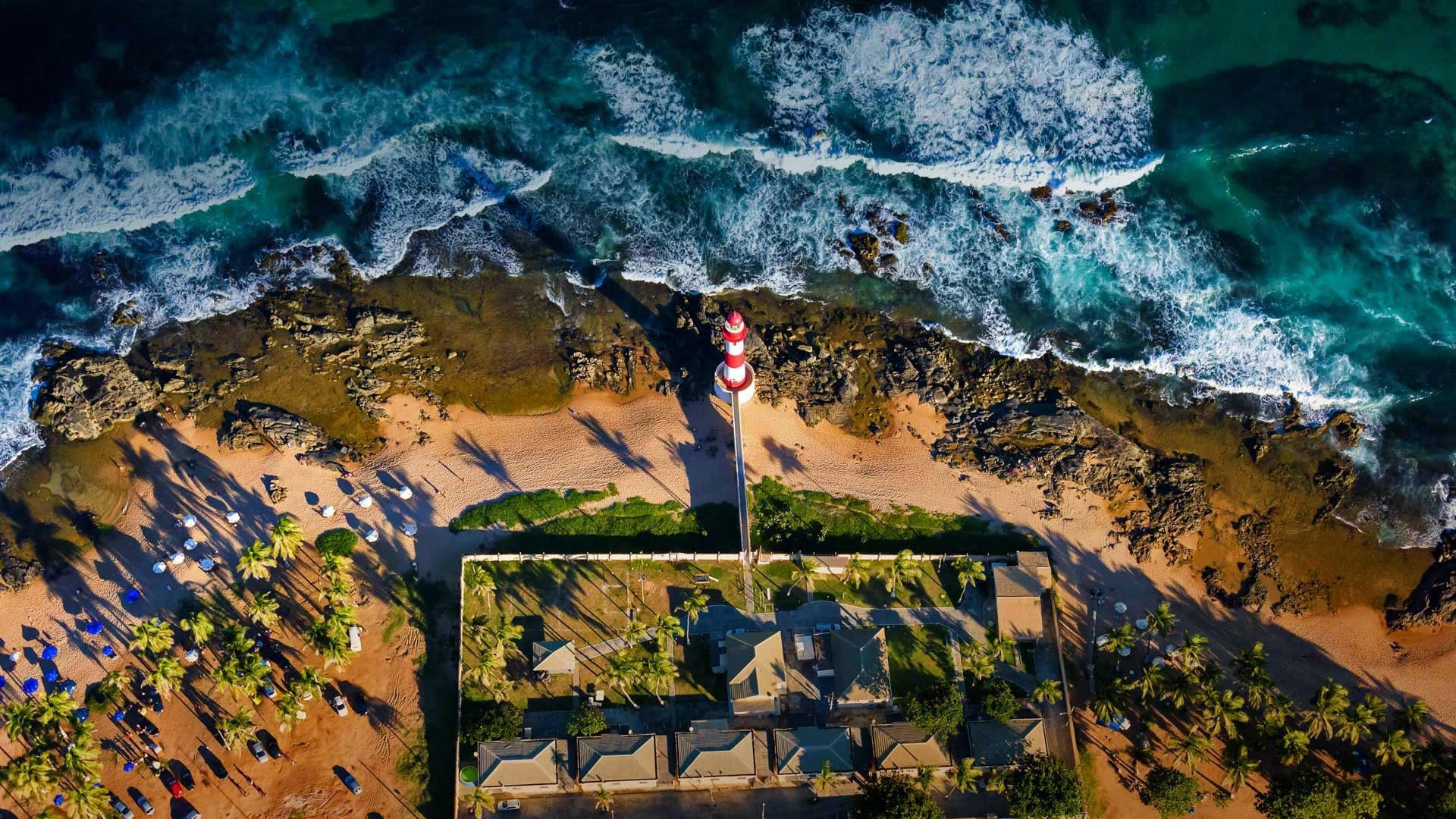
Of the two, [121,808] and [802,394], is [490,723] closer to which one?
[121,808]

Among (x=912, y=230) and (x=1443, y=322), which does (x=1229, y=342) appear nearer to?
(x=1443, y=322)

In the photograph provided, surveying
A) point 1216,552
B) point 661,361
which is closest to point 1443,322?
point 1216,552

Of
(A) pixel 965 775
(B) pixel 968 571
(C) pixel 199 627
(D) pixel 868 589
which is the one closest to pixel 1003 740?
(A) pixel 965 775

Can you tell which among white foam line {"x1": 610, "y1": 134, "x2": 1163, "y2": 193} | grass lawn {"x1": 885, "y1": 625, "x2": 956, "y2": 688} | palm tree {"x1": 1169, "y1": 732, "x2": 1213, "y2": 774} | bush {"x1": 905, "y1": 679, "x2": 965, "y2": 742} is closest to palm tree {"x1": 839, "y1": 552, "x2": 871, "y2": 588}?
grass lawn {"x1": 885, "y1": 625, "x2": 956, "y2": 688}

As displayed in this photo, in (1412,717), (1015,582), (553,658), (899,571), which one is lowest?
(1412,717)

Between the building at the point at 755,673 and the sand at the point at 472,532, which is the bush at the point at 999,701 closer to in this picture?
the sand at the point at 472,532

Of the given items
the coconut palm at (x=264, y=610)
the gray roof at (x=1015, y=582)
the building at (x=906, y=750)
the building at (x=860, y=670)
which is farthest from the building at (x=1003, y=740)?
the coconut palm at (x=264, y=610)
